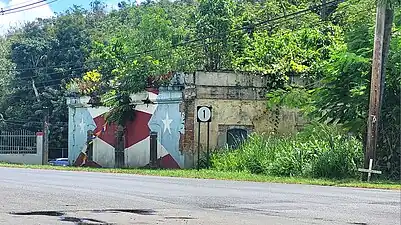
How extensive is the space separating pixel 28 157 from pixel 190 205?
4277 cm

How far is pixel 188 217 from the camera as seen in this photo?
12.8 metres

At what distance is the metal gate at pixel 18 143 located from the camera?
57.1 m

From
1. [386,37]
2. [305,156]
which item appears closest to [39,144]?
[305,156]

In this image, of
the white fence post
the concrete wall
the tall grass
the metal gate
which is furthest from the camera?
the metal gate

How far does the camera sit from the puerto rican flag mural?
38.6 m

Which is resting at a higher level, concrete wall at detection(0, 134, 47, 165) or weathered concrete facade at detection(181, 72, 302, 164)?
weathered concrete facade at detection(181, 72, 302, 164)

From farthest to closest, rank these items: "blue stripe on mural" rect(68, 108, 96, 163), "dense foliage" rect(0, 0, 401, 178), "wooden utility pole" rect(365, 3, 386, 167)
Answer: "blue stripe on mural" rect(68, 108, 96, 163) < "dense foliage" rect(0, 0, 401, 178) < "wooden utility pole" rect(365, 3, 386, 167)

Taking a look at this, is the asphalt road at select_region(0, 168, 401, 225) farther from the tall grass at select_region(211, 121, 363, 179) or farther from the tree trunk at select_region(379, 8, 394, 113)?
the tall grass at select_region(211, 121, 363, 179)

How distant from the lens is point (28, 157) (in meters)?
55.9

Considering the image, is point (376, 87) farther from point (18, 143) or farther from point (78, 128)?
point (18, 143)

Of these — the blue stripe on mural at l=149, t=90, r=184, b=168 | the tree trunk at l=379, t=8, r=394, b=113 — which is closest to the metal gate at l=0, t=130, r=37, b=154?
the blue stripe on mural at l=149, t=90, r=184, b=168

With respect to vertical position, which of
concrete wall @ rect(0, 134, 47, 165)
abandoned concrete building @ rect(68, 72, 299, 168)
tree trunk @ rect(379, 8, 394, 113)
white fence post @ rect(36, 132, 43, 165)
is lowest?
concrete wall @ rect(0, 134, 47, 165)

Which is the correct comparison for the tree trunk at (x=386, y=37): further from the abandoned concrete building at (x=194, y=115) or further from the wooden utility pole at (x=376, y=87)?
the abandoned concrete building at (x=194, y=115)

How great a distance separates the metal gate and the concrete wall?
0.55 m
